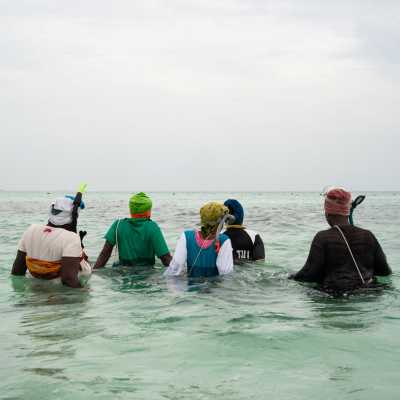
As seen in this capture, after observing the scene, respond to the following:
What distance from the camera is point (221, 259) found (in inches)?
271

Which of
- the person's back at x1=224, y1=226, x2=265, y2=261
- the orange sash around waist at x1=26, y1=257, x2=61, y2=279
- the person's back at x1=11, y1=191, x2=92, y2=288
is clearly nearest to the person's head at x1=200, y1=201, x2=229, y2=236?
the person's back at x1=224, y1=226, x2=265, y2=261

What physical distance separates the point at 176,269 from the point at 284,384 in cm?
346

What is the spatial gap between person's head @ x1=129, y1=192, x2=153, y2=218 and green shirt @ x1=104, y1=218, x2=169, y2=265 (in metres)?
0.07

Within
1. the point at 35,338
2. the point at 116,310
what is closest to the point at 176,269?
the point at 116,310

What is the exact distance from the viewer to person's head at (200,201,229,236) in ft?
22.3

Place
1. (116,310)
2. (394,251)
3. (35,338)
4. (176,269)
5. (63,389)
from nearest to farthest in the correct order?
(63,389) → (35,338) → (116,310) → (176,269) → (394,251)

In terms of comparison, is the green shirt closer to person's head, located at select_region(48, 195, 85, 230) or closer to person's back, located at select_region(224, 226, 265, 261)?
person's back, located at select_region(224, 226, 265, 261)

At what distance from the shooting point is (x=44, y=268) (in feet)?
21.1

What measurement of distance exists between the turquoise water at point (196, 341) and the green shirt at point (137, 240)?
0.41 metres

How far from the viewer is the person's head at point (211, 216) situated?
22.3 feet

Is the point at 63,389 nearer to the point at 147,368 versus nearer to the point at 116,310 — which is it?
the point at 147,368

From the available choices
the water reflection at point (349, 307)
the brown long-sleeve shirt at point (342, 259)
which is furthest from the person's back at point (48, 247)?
the water reflection at point (349, 307)

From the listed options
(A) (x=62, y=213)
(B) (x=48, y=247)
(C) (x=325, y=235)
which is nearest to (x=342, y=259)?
(C) (x=325, y=235)

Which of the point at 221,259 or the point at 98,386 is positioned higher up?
the point at 221,259
